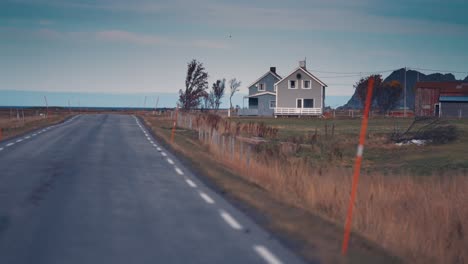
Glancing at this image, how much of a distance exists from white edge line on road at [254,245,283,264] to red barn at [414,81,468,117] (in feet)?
240

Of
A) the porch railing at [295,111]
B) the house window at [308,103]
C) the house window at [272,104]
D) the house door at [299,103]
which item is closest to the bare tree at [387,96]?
the house window at [272,104]

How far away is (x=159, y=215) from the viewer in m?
11.2

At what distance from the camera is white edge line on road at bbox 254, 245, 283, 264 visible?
25.9 feet

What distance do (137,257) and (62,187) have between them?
723 centimetres

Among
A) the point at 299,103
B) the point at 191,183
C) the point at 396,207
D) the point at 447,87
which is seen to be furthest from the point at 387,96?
the point at 396,207

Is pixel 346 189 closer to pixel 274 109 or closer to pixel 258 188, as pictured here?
pixel 258 188

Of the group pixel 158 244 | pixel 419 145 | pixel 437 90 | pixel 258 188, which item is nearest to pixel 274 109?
pixel 437 90

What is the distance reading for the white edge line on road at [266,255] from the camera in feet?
25.9

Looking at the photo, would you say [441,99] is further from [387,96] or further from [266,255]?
[266,255]

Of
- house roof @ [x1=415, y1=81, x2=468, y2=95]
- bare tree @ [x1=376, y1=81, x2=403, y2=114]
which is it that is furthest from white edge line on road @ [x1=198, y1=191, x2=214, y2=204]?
bare tree @ [x1=376, y1=81, x2=403, y2=114]

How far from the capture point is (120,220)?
35.1ft

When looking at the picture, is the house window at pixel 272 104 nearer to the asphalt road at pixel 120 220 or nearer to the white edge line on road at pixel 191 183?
the asphalt road at pixel 120 220

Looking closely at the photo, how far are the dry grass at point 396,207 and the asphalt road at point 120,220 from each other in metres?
1.86

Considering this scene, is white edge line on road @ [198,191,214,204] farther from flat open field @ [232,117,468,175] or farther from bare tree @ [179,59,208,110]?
bare tree @ [179,59,208,110]
